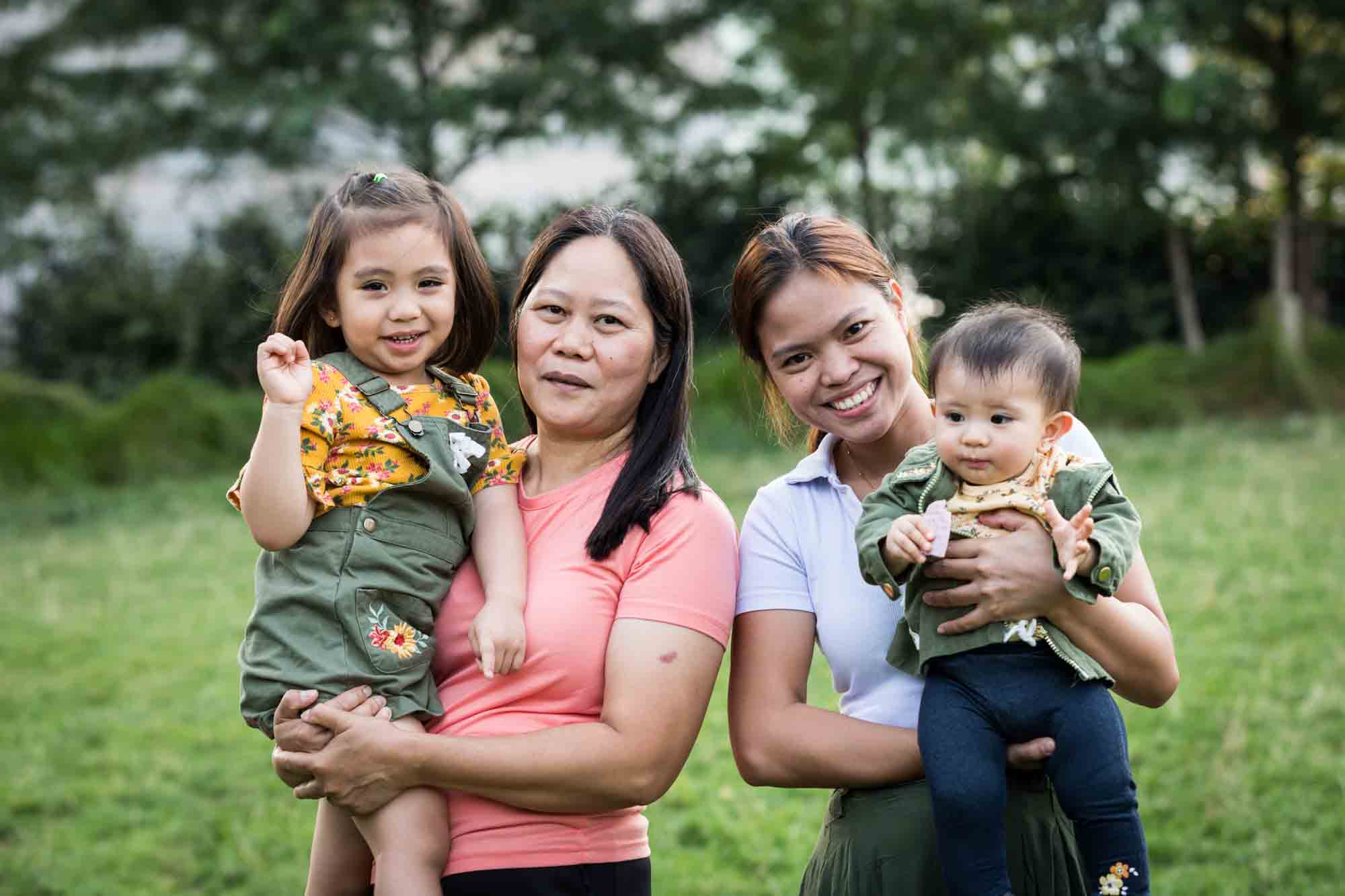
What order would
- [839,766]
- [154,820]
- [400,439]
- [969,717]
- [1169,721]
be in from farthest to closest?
[1169,721]
[154,820]
[400,439]
[839,766]
[969,717]

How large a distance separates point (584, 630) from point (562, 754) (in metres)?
0.22

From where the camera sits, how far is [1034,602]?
2.15m

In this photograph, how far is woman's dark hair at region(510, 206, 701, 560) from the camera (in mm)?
2480

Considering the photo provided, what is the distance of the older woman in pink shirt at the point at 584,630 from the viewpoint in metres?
2.27

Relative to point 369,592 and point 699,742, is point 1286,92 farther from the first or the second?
point 369,592

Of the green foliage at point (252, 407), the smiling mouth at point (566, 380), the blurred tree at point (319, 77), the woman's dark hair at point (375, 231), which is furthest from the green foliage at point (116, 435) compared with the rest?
the smiling mouth at point (566, 380)

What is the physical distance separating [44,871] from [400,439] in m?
3.12

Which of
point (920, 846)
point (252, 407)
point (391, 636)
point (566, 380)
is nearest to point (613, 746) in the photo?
point (391, 636)

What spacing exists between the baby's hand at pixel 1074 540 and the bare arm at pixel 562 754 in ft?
2.13

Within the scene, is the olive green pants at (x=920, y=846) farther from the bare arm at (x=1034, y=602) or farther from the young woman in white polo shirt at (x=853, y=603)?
the bare arm at (x=1034, y=602)

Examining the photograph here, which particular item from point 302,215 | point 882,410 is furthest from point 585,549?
point 302,215

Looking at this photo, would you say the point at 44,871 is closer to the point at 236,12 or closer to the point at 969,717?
the point at 969,717

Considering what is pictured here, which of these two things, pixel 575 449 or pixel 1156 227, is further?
pixel 1156 227

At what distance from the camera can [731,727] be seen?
252 centimetres
